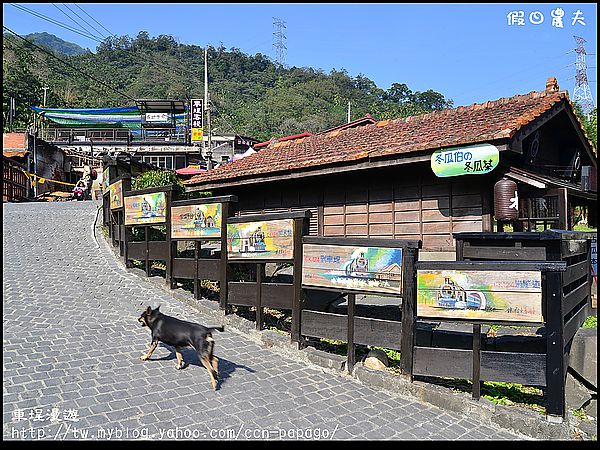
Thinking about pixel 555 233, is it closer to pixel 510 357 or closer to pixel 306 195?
pixel 510 357

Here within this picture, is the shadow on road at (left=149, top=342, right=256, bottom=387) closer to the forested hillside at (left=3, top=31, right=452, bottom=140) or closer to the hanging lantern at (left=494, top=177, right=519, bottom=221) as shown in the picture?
the hanging lantern at (left=494, top=177, right=519, bottom=221)

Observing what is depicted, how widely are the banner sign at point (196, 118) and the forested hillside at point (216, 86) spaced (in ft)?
56.5

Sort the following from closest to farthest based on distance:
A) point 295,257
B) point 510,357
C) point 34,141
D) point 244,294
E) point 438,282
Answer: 1. point 510,357
2. point 438,282
3. point 295,257
4. point 244,294
5. point 34,141

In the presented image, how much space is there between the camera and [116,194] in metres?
12.0

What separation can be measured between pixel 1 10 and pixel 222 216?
14.6 ft

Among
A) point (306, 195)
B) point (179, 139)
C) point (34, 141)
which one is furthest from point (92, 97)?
point (306, 195)

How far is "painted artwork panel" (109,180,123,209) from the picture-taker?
1144 centimetres

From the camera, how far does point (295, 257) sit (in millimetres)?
6621

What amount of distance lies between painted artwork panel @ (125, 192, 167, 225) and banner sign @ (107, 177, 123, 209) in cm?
65

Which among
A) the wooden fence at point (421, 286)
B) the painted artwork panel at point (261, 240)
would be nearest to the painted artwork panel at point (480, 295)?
the wooden fence at point (421, 286)

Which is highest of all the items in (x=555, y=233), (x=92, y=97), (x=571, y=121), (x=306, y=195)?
(x=92, y=97)

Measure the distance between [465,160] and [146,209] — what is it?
6624 mm

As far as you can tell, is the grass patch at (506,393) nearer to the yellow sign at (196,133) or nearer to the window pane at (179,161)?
the yellow sign at (196,133)

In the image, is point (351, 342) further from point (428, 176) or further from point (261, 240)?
point (428, 176)
